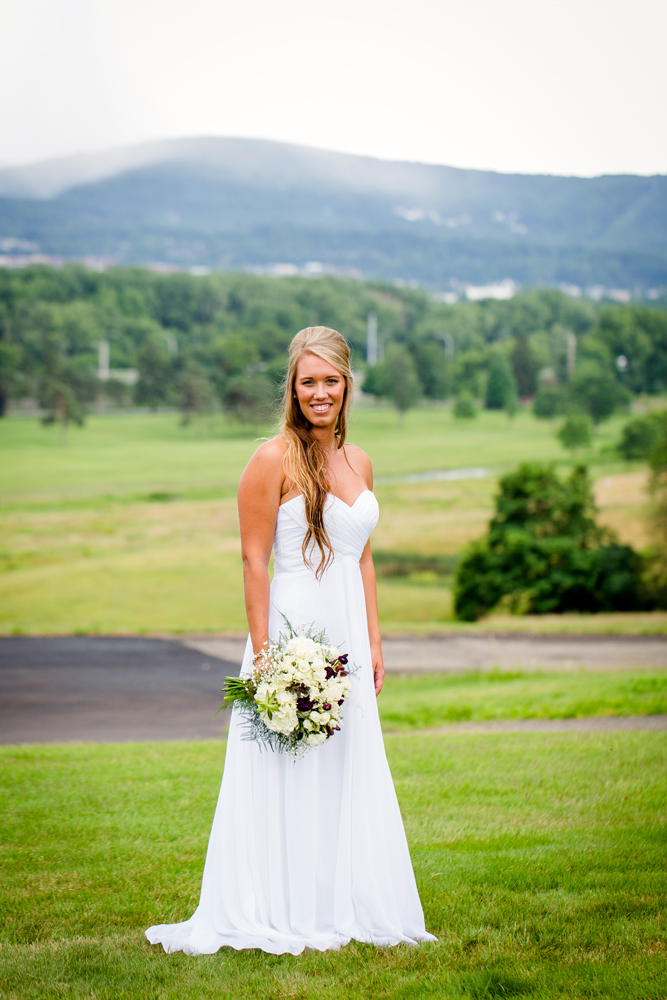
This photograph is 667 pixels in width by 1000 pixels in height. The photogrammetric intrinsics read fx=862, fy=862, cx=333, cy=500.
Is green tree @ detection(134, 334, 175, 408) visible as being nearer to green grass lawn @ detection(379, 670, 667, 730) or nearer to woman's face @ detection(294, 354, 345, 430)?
green grass lawn @ detection(379, 670, 667, 730)

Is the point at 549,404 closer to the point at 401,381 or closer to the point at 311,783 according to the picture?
the point at 401,381

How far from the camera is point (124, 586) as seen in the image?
22.9m

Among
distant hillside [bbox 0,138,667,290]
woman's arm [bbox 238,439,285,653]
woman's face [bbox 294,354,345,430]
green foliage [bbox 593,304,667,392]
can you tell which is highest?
distant hillside [bbox 0,138,667,290]

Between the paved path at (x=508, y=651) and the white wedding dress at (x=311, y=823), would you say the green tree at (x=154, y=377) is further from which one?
the white wedding dress at (x=311, y=823)

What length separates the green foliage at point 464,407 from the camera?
96.9 ft

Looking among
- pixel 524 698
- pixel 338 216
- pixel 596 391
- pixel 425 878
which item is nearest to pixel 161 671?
pixel 524 698

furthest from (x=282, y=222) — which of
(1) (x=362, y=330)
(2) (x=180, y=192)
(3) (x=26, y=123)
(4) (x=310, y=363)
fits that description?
(4) (x=310, y=363)

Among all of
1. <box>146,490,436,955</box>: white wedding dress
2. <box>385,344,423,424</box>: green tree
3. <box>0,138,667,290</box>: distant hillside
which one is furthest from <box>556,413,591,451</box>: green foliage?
<box>146,490,436,955</box>: white wedding dress

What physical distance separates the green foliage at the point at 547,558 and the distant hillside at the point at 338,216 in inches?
577

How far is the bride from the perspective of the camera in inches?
121

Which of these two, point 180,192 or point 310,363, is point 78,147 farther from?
point 310,363

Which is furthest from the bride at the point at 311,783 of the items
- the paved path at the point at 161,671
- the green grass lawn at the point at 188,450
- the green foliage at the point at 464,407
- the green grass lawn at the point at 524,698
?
the green foliage at the point at 464,407

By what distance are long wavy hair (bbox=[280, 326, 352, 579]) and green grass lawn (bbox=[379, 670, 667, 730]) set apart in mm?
5777

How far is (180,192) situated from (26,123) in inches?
412
